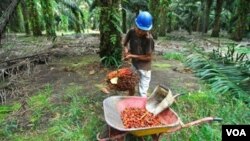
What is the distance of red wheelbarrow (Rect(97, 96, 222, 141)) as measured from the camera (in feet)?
13.5

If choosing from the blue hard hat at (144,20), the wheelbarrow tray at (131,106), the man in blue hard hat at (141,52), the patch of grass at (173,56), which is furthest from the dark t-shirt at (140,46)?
the patch of grass at (173,56)

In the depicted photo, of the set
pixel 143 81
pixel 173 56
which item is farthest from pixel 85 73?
pixel 173 56

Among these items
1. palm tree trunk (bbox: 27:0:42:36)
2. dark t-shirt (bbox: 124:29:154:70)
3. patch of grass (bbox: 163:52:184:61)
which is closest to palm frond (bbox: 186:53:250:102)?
patch of grass (bbox: 163:52:184:61)

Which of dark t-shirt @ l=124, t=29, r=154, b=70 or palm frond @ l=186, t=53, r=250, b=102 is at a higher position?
dark t-shirt @ l=124, t=29, r=154, b=70

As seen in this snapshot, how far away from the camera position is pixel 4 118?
18.7 feet

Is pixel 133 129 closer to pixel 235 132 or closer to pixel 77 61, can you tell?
pixel 235 132

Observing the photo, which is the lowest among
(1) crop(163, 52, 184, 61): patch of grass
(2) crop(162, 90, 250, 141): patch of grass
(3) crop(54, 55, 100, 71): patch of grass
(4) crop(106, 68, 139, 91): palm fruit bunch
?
(2) crop(162, 90, 250, 141): patch of grass

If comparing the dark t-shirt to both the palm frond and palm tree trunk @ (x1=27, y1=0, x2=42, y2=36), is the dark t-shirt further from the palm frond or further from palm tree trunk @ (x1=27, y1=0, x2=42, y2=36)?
palm tree trunk @ (x1=27, y1=0, x2=42, y2=36)

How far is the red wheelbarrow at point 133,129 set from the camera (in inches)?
162

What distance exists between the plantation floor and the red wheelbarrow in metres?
0.55

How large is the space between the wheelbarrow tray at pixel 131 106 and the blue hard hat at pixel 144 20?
44.0 inches

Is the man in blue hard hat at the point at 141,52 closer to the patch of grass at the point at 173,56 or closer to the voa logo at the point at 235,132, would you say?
the voa logo at the point at 235,132

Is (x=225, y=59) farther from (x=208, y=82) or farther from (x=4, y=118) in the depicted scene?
(x=4, y=118)

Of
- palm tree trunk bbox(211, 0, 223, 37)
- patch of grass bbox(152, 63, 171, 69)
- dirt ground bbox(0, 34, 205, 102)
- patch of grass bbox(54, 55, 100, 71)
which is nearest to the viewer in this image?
dirt ground bbox(0, 34, 205, 102)
